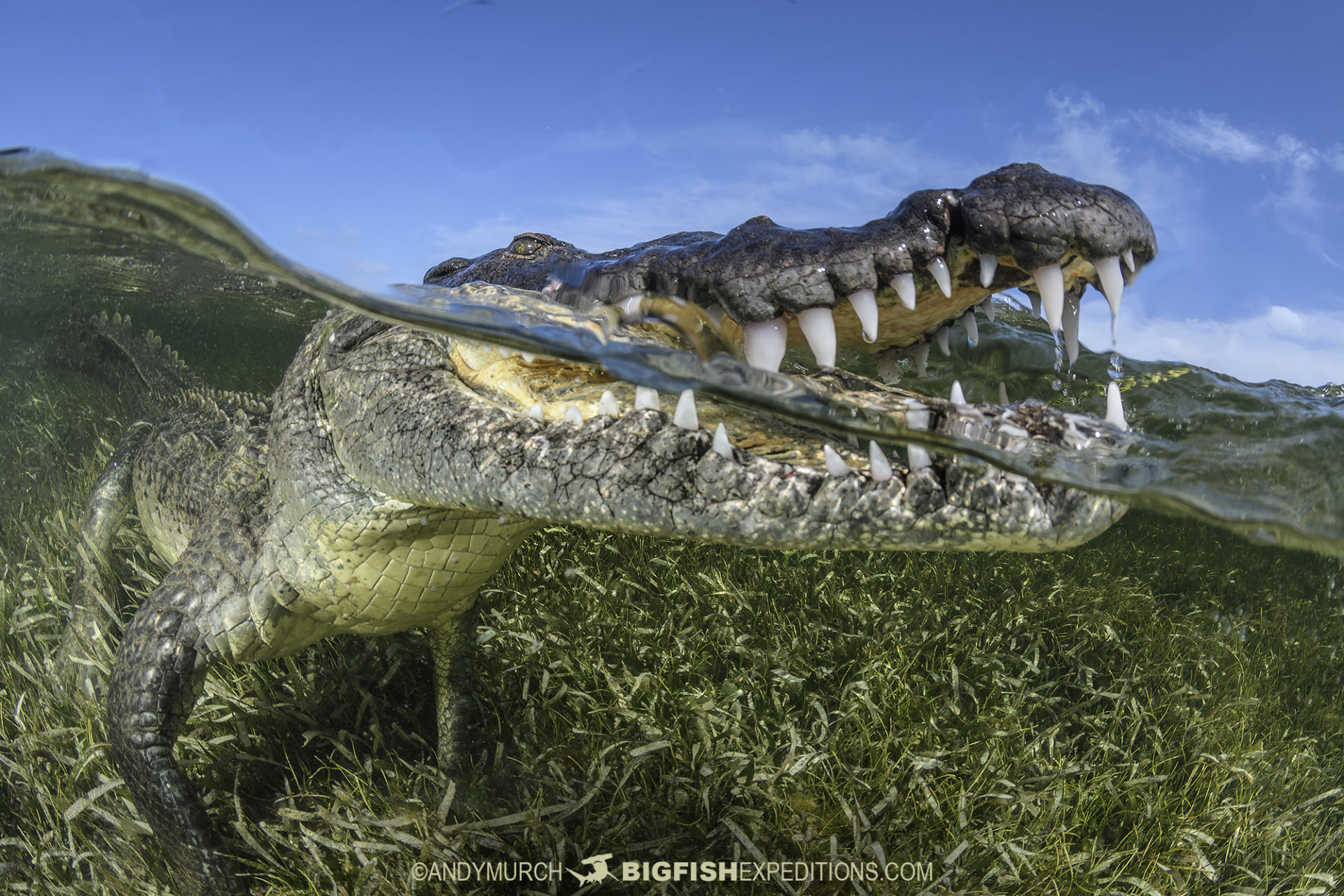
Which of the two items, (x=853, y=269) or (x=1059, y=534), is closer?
(x=1059, y=534)

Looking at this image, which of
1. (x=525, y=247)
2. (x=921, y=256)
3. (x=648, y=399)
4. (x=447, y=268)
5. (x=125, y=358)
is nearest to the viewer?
(x=921, y=256)

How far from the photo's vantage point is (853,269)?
1539mm

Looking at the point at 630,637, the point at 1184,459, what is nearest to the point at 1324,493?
the point at 1184,459

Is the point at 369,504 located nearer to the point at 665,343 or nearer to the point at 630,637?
the point at 665,343

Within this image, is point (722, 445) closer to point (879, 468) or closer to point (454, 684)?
point (879, 468)

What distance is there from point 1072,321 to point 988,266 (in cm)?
62

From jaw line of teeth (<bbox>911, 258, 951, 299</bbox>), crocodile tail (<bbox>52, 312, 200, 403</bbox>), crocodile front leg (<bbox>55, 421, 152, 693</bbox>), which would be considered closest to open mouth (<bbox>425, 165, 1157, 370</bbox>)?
jaw line of teeth (<bbox>911, 258, 951, 299</bbox>)

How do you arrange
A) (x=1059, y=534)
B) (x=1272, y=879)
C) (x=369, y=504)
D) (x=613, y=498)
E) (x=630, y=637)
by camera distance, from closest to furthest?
(x=1059, y=534) → (x=613, y=498) → (x=369, y=504) → (x=1272, y=879) → (x=630, y=637)

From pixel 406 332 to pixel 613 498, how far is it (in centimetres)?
99

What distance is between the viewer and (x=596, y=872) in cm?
209

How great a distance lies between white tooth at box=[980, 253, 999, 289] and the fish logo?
6.09ft

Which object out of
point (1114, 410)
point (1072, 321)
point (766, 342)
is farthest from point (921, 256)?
point (1072, 321)

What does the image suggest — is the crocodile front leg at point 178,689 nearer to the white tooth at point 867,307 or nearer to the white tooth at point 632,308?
the white tooth at point 632,308

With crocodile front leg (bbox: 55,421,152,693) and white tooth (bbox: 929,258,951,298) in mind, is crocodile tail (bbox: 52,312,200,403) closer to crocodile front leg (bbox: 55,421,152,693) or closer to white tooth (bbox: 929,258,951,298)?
crocodile front leg (bbox: 55,421,152,693)
